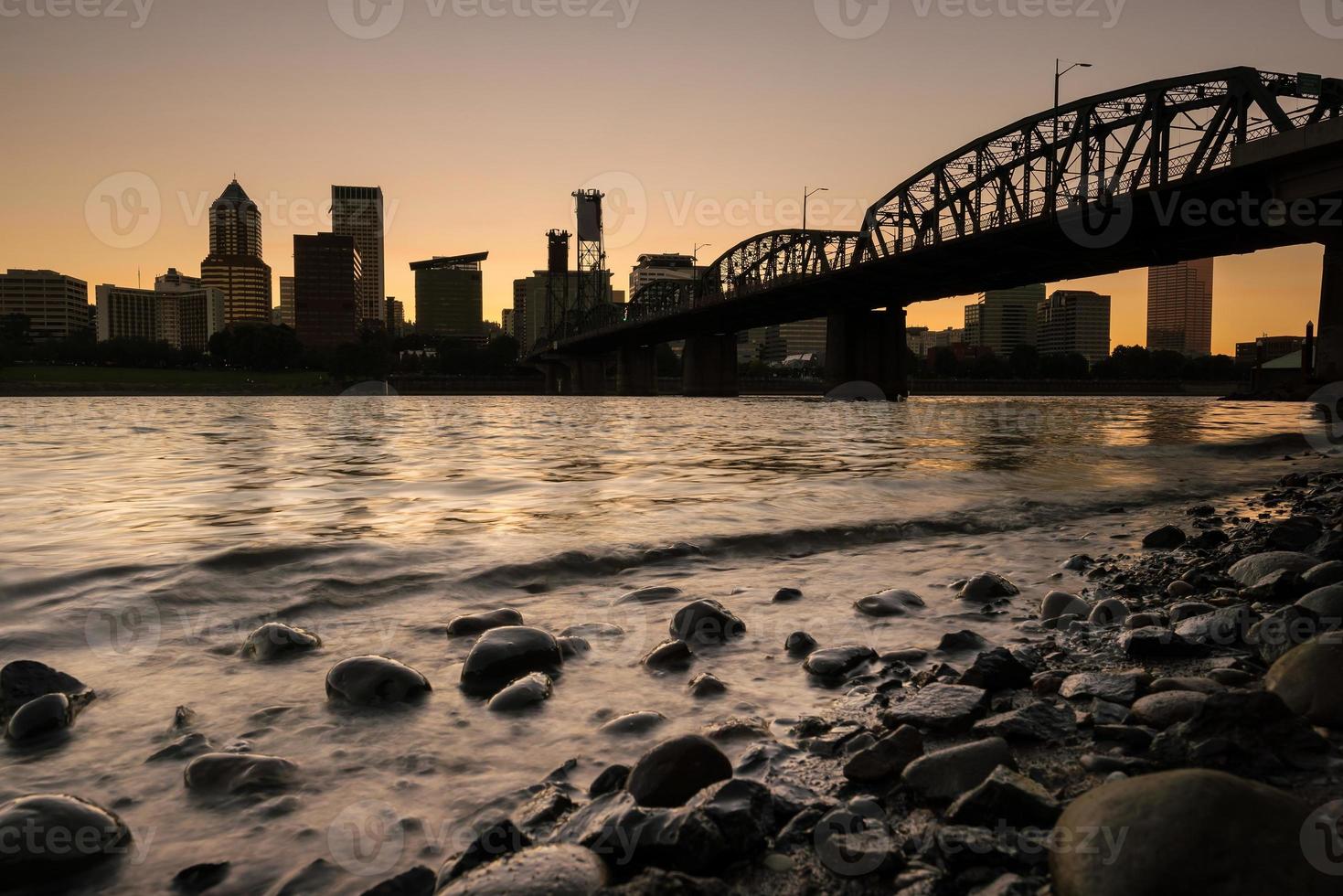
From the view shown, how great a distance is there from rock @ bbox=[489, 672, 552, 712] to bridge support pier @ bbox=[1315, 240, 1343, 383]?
4480 centimetres

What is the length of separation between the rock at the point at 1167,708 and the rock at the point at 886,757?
0.91 m

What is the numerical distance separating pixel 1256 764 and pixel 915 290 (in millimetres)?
76620

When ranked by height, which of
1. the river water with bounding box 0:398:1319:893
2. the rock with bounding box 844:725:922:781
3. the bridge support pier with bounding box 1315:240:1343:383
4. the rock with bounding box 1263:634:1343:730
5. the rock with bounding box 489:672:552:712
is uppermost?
the bridge support pier with bounding box 1315:240:1343:383

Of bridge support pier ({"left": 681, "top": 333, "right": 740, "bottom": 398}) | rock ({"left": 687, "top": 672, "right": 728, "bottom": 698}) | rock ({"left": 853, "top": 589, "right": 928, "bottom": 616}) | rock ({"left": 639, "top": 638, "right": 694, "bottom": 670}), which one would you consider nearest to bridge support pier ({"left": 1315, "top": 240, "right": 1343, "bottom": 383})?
rock ({"left": 853, "top": 589, "right": 928, "bottom": 616})

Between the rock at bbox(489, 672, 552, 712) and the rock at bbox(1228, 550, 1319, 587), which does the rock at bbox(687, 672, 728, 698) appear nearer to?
the rock at bbox(489, 672, 552, 712)

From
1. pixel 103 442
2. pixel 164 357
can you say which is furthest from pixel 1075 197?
pixel 164 357

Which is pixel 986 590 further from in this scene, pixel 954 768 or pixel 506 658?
pixel 506 658

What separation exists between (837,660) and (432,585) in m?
3.33

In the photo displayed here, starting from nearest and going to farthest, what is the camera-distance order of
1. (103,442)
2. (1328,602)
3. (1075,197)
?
(1328,602)
(103,442)
(1075,197)

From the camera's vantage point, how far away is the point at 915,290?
7462 cm

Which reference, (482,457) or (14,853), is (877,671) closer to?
(14,853)

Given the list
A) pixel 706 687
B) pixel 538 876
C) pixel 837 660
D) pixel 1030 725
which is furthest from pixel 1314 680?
pixel 538 876

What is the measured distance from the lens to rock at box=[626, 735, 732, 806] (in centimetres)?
257

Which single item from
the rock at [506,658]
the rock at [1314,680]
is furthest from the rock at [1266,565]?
the rock at [506,658]
